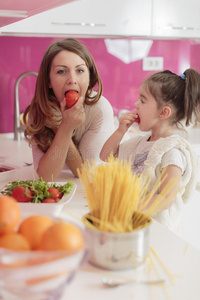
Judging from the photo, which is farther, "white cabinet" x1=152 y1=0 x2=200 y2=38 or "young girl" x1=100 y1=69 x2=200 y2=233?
"white cabinet" x1=152 y1=0 x2=200 y2=38

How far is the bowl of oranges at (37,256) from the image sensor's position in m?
0.58

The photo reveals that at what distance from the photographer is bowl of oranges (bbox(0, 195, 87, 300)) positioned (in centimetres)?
58

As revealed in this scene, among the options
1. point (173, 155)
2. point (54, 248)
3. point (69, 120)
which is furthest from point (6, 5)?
point (54, 248)

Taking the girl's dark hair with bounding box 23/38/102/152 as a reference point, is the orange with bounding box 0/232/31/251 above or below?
below

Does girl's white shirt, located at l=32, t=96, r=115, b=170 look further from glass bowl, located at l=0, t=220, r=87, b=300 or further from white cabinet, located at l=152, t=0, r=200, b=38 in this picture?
glass bowl, located at l=0, t=220, r=87, b=300

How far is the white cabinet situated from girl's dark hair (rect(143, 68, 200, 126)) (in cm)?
132

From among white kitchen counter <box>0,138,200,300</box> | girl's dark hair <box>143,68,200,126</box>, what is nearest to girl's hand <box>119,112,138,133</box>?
girl's dark hair <box>143,68,200,126</box>

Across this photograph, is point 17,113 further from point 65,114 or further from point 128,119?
point 128,119

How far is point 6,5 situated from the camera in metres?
1.17

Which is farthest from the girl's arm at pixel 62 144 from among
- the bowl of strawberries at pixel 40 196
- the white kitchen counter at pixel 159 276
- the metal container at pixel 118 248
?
the metal container at pixel 118 248

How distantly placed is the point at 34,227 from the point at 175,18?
7.81 ft

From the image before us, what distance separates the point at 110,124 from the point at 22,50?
4.51ft

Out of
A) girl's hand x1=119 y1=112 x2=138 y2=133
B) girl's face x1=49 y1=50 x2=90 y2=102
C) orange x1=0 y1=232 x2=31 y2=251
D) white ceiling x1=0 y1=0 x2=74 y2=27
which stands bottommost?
orange x1=0 y1=232 x2=31 y2=251

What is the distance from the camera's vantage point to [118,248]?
80cm
